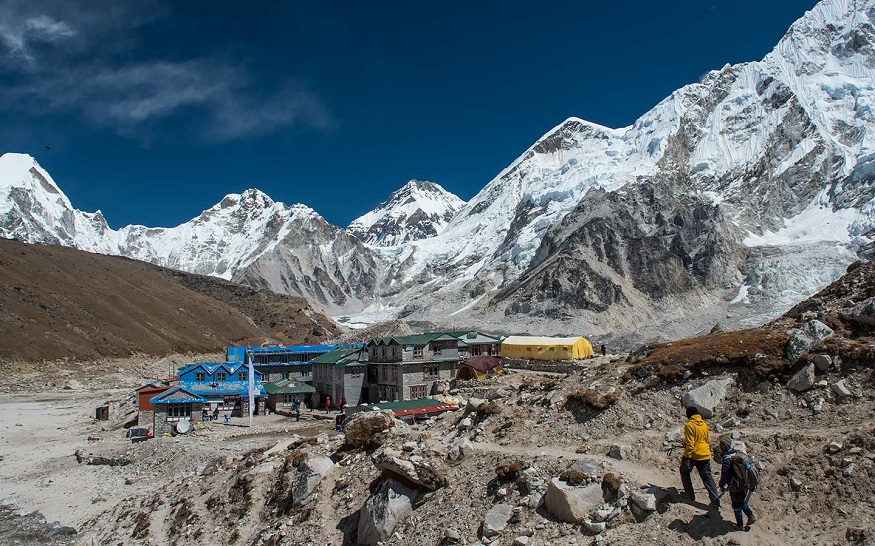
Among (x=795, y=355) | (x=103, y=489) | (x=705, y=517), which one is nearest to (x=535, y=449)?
(x=705, y=517)

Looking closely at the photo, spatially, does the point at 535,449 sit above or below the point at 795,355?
below

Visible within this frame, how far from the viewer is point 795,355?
675 inches

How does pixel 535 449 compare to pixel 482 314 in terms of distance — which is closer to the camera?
pixel 535 449

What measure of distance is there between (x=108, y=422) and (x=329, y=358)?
61.5 ft

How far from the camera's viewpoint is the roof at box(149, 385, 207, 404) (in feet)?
147

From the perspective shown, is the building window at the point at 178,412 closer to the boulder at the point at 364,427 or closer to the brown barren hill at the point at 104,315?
the boulder at the point at 364,427

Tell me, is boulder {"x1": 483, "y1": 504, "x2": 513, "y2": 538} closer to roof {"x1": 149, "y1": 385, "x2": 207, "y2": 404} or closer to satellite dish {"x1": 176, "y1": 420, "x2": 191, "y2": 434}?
satellite dish {"x1": 176, "y1": 420, "x2": 191, "y2": 434}

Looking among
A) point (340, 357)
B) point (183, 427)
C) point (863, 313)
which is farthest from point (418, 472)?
point (340, 357)

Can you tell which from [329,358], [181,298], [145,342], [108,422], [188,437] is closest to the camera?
[188,437]

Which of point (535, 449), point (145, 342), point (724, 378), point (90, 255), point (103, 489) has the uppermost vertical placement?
point (90, 255)

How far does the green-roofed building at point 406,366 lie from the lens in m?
53.3

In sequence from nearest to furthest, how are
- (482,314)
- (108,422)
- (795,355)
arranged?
1. (795,355)
2. (108,422)
3. (482,314)

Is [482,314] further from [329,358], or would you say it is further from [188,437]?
[188,437]

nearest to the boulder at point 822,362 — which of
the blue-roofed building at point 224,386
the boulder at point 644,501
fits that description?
the boulder at point 644,501
